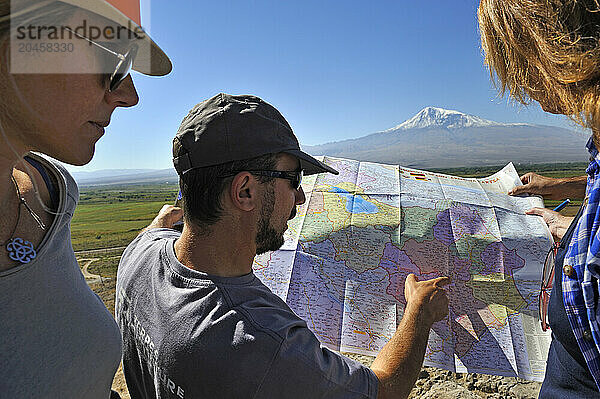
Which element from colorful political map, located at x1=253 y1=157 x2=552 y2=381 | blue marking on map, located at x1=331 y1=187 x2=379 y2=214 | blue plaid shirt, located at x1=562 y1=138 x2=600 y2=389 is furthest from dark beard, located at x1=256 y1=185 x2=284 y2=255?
blue plaid shirt, located at x1=562 y1=138 x2=600 y2=389

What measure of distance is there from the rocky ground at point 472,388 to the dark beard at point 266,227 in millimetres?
2925

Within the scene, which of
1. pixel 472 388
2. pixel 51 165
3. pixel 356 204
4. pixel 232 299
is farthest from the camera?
pixel 472 388

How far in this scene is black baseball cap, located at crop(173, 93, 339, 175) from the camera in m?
1.33

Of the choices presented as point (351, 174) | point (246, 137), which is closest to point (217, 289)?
point (246, 137)

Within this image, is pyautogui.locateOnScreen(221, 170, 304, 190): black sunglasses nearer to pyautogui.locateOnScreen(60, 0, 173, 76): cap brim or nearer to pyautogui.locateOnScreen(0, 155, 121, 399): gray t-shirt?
pyautogui.locateOnScreen(60, 0, 173, 76): cap brim

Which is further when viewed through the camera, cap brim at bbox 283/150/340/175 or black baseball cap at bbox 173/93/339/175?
cap brim at bbox 283/150/340/175

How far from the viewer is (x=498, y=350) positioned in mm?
1674

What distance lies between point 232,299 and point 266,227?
1.03ft

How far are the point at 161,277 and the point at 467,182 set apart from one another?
A: 6.28ft

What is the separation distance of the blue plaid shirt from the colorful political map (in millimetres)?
543

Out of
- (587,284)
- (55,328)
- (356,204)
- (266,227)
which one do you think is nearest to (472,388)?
(356,204)

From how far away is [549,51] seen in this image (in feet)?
3.57

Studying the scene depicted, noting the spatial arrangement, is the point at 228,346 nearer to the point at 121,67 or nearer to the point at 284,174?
the point at 284,174

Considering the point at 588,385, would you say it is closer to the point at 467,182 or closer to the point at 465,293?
the point at 465,293
